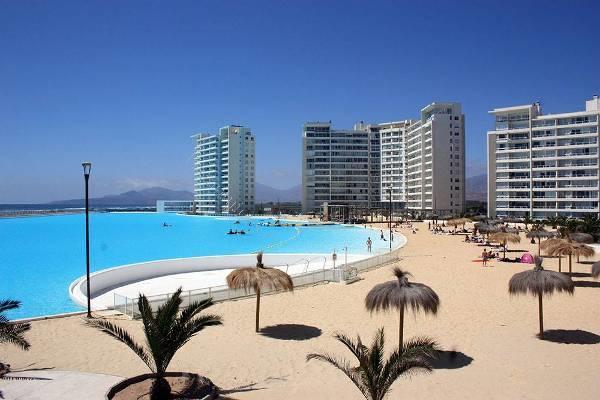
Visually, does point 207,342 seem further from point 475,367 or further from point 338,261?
point 338,261

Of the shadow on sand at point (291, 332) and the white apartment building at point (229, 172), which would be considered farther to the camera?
the white apartment building at point (229, 172)

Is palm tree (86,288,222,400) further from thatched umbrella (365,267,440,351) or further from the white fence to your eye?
the white fence

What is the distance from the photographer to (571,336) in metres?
12.4

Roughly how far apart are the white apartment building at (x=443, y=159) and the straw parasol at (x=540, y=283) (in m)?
74.0

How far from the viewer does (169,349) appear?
8.30m

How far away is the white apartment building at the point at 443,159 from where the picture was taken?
85250 millimetres

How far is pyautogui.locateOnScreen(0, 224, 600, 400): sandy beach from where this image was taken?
9070mm

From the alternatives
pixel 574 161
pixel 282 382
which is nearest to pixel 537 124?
pixel 574 161

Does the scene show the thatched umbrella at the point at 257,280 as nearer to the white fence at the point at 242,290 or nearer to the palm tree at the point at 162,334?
the white fence at the point at 242,290

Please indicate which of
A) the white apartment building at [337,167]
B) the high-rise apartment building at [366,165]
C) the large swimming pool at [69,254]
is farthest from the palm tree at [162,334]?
the white apartment building at [337,167]

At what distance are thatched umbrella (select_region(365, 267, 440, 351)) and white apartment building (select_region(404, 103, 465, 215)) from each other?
250 feet

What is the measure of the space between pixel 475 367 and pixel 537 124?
6440 cm

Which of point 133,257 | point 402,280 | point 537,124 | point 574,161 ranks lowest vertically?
point 133,257

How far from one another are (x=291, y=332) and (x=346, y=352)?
234 cm
